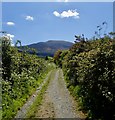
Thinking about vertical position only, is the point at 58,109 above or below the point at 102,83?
below

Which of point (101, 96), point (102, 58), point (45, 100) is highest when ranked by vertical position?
point (102, 58)

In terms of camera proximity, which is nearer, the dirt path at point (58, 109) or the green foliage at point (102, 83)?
the green foliage at point (102, 83)

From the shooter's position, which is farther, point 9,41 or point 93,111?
point 9,41

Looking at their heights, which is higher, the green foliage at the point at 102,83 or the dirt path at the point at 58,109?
the green foliage at the point at 102,83

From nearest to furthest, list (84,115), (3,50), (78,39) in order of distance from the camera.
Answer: (84,115), (3,50), (78,39)

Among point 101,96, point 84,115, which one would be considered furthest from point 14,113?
point 101,96

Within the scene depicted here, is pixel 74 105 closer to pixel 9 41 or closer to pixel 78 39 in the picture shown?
pixel 9 41

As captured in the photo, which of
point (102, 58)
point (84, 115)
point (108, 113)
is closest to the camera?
point (108, 113)

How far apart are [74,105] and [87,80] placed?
142 inches

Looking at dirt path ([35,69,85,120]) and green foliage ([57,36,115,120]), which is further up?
green foliage ([57,36,115,120])

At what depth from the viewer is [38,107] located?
18.6m

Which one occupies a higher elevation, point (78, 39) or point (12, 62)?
point (78, 39)

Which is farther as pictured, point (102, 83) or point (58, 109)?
point (58, 109)

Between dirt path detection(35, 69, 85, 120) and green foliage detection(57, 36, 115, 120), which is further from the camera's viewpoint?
dirt path detection(35, 69, 85, 120)
